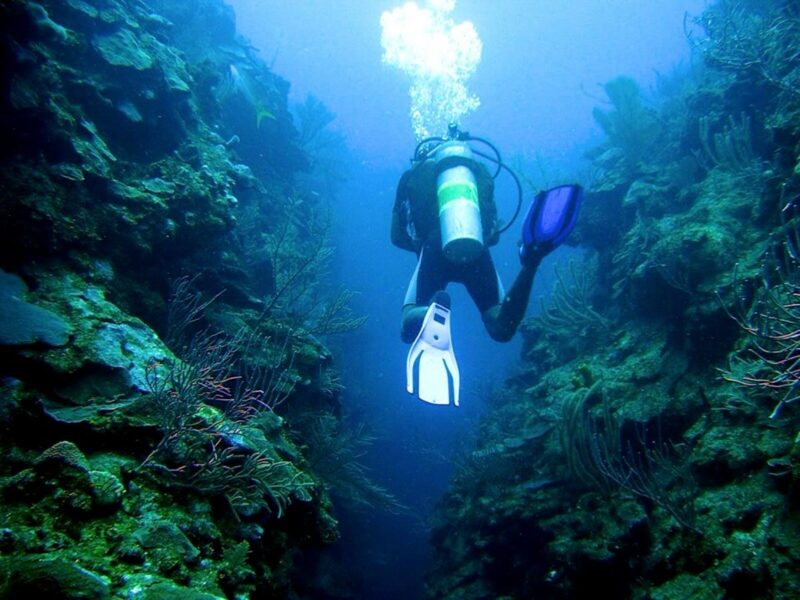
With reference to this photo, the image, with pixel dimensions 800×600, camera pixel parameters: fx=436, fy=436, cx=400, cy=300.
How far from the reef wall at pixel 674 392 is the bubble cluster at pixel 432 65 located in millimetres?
7179

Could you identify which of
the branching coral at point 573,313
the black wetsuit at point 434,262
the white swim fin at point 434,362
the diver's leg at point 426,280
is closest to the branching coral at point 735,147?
the branching coral at point 573,313

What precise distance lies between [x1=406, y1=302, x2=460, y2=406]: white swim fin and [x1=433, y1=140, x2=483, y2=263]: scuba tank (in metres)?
0.55

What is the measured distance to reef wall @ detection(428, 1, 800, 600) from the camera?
315 cm

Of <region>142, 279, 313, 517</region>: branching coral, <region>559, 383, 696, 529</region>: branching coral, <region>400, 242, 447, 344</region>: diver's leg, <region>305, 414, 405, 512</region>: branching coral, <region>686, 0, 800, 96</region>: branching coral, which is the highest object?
<region>686, 0, 800, 96</region>: branching coral

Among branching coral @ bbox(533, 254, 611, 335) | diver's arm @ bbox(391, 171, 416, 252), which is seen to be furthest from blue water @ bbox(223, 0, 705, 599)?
diver's arm @ bbox(391, 171, 416, 252)

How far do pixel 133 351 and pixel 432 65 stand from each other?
576 inches

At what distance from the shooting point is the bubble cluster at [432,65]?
46.2 feet

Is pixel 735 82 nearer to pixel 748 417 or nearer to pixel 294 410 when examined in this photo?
pixel 748 417

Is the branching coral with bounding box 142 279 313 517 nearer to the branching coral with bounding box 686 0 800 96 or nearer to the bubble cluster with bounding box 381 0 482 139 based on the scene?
the branching coral with bounding box 686 0 800 96

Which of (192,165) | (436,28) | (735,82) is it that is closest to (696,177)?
(735,82)

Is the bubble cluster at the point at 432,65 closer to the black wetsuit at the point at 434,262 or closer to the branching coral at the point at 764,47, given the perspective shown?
the branching coral at the point at 764,47

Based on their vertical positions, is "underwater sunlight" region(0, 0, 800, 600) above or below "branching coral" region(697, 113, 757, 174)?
below

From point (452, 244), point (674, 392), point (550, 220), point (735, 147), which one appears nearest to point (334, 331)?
point (452, 244)

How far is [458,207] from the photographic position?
394 centimetres
